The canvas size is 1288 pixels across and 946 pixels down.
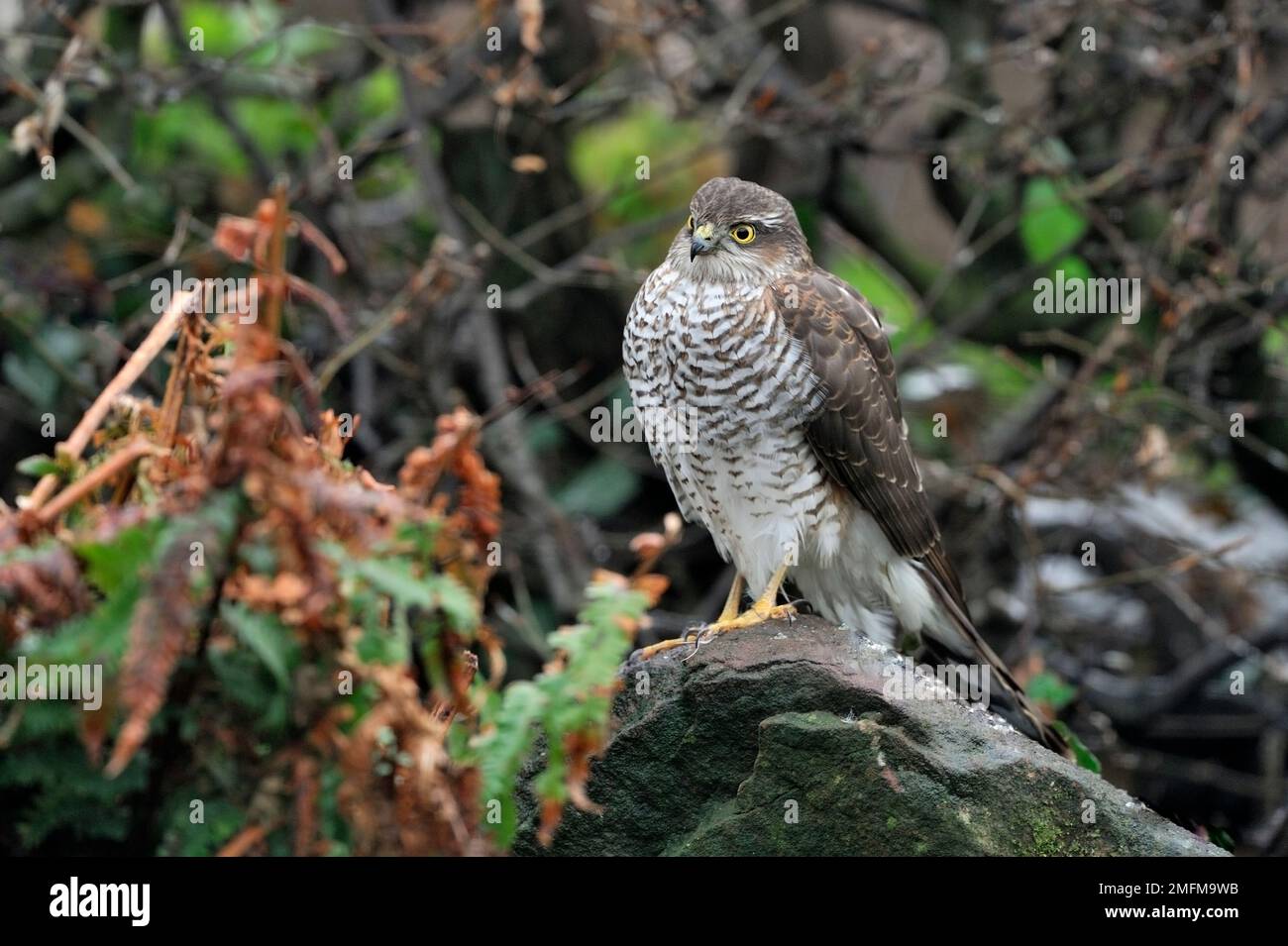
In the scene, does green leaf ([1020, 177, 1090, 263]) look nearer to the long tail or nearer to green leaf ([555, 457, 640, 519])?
green leaf ([555, 457, 640, 519])

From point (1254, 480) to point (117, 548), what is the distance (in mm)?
6244

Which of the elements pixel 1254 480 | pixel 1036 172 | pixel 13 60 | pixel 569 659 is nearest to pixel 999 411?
pixel 1254 480

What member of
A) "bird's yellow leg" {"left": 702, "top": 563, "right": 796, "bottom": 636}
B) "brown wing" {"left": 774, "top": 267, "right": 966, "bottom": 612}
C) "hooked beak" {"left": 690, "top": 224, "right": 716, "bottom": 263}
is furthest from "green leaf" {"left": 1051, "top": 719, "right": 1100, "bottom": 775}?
"hooked beak" {"left": 690, "top": 224, "right": 716, "bottom": 263}

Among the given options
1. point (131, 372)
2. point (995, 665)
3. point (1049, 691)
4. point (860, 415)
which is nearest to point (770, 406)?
point (860, 415)

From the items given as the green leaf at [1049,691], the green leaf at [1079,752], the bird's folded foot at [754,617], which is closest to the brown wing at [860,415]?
the green leaf at [1049,691]

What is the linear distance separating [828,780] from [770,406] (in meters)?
1.43

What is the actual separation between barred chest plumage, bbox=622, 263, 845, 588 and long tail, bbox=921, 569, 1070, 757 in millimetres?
492

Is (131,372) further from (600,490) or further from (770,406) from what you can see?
(600,490)

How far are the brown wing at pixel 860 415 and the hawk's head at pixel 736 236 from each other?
0.31 feet

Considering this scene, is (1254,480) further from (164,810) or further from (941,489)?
(164,810)

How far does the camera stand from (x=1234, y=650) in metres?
6.66

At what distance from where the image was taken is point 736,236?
439 centimetres

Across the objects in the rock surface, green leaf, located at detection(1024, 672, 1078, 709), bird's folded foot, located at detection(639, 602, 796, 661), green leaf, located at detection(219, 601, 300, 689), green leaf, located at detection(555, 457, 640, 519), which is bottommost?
the rock surface

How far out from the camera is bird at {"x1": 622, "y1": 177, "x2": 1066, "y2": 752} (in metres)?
4.29
